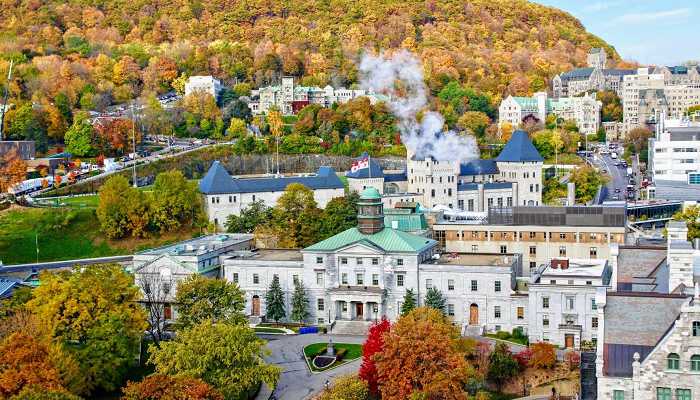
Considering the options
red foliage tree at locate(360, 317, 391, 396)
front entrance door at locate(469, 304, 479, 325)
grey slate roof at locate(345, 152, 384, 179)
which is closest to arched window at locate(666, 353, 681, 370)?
red foliage tree at locate(360, 317, 391, 396)

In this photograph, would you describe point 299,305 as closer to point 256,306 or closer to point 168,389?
point 256,306

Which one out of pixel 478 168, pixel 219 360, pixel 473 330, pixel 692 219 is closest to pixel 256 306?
pixel 473 330

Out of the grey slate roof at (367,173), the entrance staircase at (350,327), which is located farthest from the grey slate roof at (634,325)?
the grey slate roof at (367,173)

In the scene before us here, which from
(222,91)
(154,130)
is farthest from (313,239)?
(222,91)

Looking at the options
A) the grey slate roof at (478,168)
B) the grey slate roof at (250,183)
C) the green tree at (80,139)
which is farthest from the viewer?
the green tree at (80,139)

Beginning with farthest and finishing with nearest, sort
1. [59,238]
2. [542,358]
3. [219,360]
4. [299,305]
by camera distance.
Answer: [59,238] < [299,305] < [542,358] < [219,360]

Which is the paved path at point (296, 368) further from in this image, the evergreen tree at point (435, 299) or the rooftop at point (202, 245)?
the rooftop at point (202, 245)
